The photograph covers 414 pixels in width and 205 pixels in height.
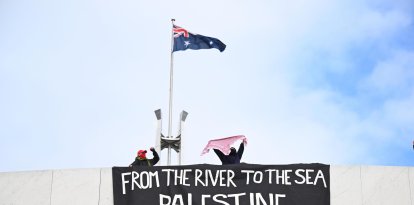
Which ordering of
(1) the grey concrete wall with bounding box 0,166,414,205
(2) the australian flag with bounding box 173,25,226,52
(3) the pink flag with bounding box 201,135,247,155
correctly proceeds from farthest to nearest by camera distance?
(2) the australian flag with bounding box 173,25,226,52 < (3) the pink flag with bounding box 201,135,247,155 < (1) the grey concrete wall with bounding box 0,166,414,205

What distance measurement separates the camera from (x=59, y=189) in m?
10.6

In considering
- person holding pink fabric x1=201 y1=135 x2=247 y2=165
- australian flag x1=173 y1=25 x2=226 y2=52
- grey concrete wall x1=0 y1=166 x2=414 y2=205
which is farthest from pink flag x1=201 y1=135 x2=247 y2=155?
australian flag x1=173 y1=25 x2=226 y2=52

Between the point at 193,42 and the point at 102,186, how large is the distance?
6.79m

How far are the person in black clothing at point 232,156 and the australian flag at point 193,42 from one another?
18.6 feet

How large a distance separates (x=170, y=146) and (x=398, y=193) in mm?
6233

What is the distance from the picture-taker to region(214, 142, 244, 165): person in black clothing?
11.0m

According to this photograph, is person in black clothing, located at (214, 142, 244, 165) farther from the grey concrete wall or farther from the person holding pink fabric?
the grey concrete wall

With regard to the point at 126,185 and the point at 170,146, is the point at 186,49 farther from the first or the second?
the point at 126,185

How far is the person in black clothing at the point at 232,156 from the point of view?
1097cm

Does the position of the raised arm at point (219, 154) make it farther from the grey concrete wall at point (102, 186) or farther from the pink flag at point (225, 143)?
the grey concrete wall at point (102, 186)

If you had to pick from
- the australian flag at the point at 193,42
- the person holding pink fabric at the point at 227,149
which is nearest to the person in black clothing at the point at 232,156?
the person holding pink fabric at the point at 227,149

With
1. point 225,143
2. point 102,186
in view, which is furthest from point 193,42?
point 102,186

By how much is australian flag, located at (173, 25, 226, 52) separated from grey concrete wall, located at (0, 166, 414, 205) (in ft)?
21.0

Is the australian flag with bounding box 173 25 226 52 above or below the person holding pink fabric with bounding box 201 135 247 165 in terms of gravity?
above
